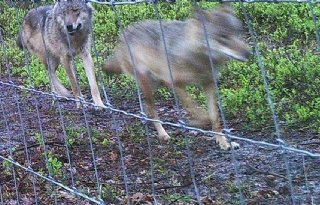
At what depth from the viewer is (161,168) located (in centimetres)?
458

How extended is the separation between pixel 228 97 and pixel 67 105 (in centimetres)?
218

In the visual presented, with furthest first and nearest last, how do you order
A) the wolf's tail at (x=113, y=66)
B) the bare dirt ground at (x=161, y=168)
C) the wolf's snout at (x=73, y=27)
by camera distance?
the wolf's snout at (x=73, y=27)
the wolf's tail at (x=113, y=66)
the bare dirt ground at (x=161, y=168)

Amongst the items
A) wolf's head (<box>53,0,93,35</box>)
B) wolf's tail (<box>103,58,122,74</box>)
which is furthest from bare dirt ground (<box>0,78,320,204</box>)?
wolf's head (<box>53,0,93,35</box>)

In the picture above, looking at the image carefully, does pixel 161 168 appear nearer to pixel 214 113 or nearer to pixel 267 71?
pixel 214 113

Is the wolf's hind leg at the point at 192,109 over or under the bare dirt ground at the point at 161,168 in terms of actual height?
over

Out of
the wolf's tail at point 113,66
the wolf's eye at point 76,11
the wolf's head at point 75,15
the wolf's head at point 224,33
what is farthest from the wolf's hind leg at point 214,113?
the wolf's eye at point 76,11

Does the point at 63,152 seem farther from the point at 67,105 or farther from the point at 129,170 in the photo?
the point at 67,105

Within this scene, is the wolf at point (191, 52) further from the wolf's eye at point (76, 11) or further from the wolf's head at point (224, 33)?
the wolf's eye at point (76, 11)

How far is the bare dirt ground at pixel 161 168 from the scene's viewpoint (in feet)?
13.1

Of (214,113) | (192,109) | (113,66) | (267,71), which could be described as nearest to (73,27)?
(113,66)

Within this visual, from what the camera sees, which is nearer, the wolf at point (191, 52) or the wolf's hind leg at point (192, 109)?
the wolf at point (191, 52)

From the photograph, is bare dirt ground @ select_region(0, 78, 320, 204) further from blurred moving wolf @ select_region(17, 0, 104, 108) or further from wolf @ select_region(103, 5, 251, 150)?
blurred moving wolf @ select_region(17, 0, 104, 108)

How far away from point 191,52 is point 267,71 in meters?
2.41

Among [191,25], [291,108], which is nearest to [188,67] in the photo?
[191,25]
